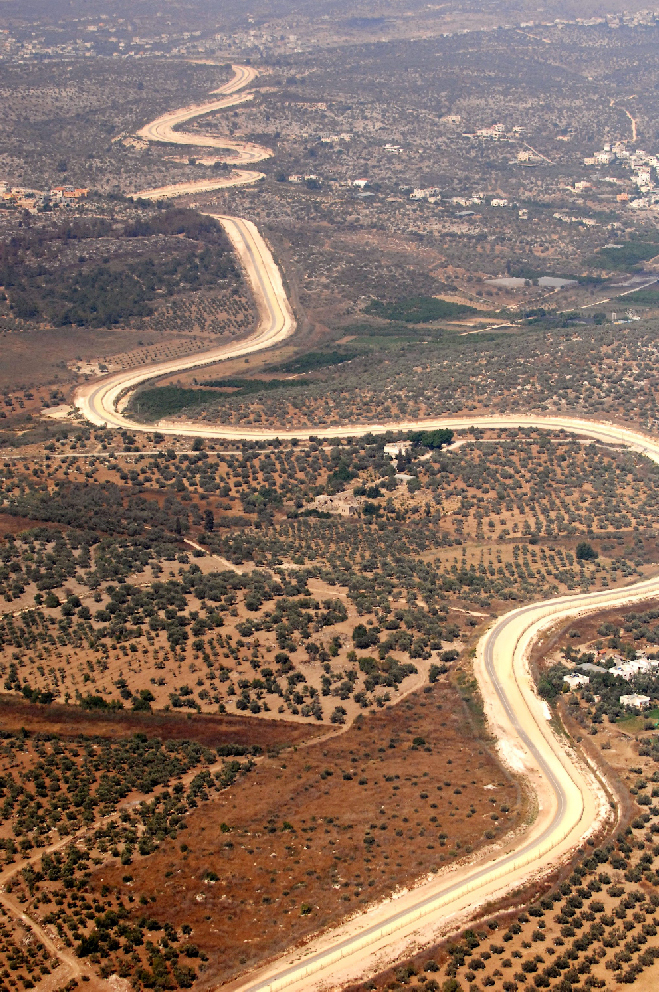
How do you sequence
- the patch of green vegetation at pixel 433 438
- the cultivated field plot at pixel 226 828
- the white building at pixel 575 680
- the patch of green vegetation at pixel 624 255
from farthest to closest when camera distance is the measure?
the patch of green vegetation at pixel 624 255 → the patch of green vegetation at pixel 433 438 → the white building at pixel 575 680 → the cultivated field plot at pixel 226 828

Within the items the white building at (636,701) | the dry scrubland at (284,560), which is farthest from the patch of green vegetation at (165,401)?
the white building at (636,701)

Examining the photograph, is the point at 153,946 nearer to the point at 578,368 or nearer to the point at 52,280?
the point at 578,368

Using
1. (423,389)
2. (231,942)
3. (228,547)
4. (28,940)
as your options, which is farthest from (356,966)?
(423,389)

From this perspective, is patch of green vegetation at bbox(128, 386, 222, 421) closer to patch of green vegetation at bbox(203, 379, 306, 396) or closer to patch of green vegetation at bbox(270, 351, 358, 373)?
patch of green vegetation at bbox(203, 379, 306, 396)

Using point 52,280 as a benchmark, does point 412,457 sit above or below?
below

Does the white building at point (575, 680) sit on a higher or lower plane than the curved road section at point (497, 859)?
lower

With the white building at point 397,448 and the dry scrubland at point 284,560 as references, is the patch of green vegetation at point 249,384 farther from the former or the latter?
the white building at point 397,448

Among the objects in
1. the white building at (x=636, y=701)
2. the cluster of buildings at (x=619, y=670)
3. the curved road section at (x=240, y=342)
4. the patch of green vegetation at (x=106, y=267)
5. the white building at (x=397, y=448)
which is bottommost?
the cluster of buildings at (x=619, y=670)

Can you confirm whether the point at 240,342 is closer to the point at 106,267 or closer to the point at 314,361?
the point at 314,361
